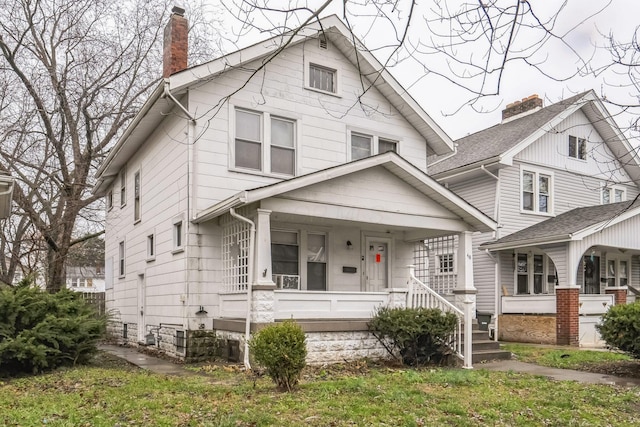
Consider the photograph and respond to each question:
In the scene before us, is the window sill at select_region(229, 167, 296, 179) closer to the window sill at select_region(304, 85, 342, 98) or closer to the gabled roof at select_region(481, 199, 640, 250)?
the window sill at select_region(304, 85, 342, 98)

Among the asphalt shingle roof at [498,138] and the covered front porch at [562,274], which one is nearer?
the covered front porch at [562,274]

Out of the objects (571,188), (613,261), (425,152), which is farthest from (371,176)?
(613,261)

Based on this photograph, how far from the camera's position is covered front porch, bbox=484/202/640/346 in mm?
15867

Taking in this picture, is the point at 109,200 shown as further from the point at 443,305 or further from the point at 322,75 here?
the point at 443,305

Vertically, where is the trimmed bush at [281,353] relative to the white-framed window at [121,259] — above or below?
below

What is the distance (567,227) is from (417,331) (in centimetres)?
912

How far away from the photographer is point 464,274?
12430 mm

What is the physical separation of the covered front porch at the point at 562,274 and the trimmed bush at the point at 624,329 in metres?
4.65

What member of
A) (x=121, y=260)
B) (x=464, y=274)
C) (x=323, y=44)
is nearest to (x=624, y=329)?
(x=464, y=274)

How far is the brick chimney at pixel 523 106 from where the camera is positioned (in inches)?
875

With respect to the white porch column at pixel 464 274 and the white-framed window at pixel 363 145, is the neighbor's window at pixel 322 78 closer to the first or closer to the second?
the white-framed window at pixel 363 145

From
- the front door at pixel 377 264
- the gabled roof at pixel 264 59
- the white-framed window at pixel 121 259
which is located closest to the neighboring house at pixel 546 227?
the gabled roof at pixel 264 59

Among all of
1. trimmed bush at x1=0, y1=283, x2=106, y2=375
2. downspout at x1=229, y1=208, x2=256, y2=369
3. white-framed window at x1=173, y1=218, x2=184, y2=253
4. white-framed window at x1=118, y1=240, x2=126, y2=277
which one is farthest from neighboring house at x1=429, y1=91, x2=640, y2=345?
trimmed bush at x1=0, y1=283, x2=106, y2=375

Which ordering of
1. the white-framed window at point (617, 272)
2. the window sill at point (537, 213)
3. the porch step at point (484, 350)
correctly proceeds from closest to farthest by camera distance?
1. the porch step at point (484, 350)
2. the window sill at point (537, 213)
3. the white-framed window at point (617, 272)
